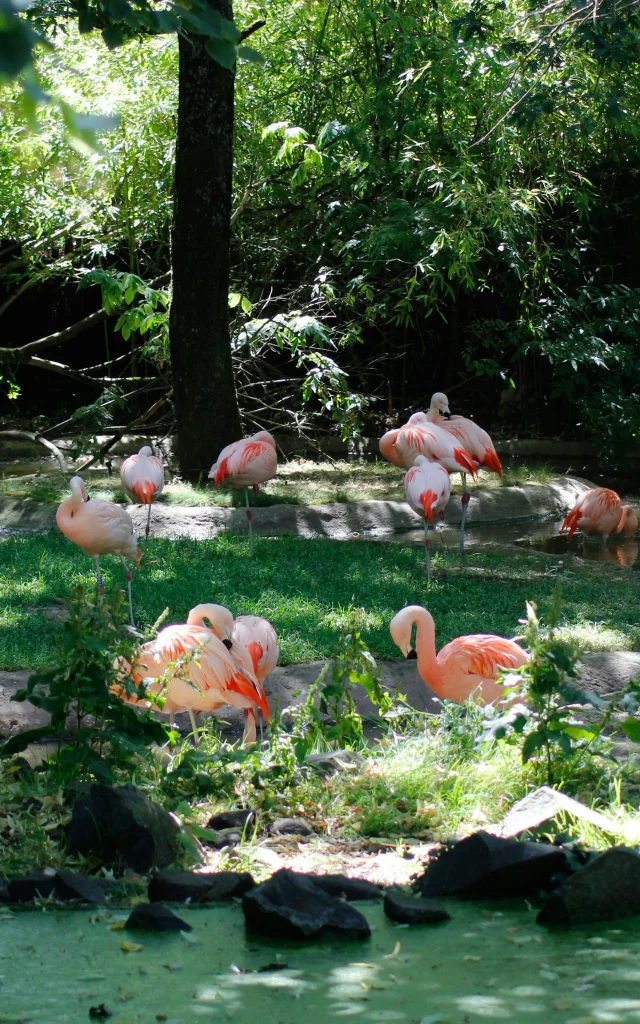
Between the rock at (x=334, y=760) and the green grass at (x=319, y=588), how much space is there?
3.43ft

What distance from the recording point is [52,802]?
133 inches

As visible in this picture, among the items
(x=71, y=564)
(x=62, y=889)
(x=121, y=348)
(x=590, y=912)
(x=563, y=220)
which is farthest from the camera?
(x=121, y=348)

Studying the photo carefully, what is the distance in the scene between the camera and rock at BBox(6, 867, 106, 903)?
2.74 meters

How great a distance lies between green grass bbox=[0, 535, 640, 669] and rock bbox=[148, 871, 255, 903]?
6.74 ft

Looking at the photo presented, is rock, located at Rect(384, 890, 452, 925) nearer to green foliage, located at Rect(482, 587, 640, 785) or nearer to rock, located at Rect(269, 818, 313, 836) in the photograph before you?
green foliage, located at Rect(482, 587, 640, 785)

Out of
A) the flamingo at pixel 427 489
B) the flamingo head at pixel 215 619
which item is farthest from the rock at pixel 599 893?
the flamingo at pixel 427 489

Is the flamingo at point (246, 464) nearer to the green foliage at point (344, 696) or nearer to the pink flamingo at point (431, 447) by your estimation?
the pink flamingo at point (431, 447)

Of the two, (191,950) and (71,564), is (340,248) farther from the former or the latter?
(191,950)

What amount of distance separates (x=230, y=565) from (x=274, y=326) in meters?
3.82

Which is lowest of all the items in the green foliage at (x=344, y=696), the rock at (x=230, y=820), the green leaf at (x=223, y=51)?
the rock at (x=230, y=820)

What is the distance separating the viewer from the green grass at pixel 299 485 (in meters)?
8.94

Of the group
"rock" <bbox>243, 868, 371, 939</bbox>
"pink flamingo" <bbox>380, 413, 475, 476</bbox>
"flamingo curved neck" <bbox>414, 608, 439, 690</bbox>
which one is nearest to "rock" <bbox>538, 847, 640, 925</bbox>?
"rock" <bbox>243, 868, 371, 939</bbox>

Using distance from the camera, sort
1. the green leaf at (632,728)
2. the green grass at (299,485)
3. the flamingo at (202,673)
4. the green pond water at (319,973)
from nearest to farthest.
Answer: the green pond water at (319,973) → the green leaf at (632,728) → the flamingo at (202,673) → the green grass at (299,485)

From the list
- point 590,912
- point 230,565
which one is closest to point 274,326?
point 230,565
